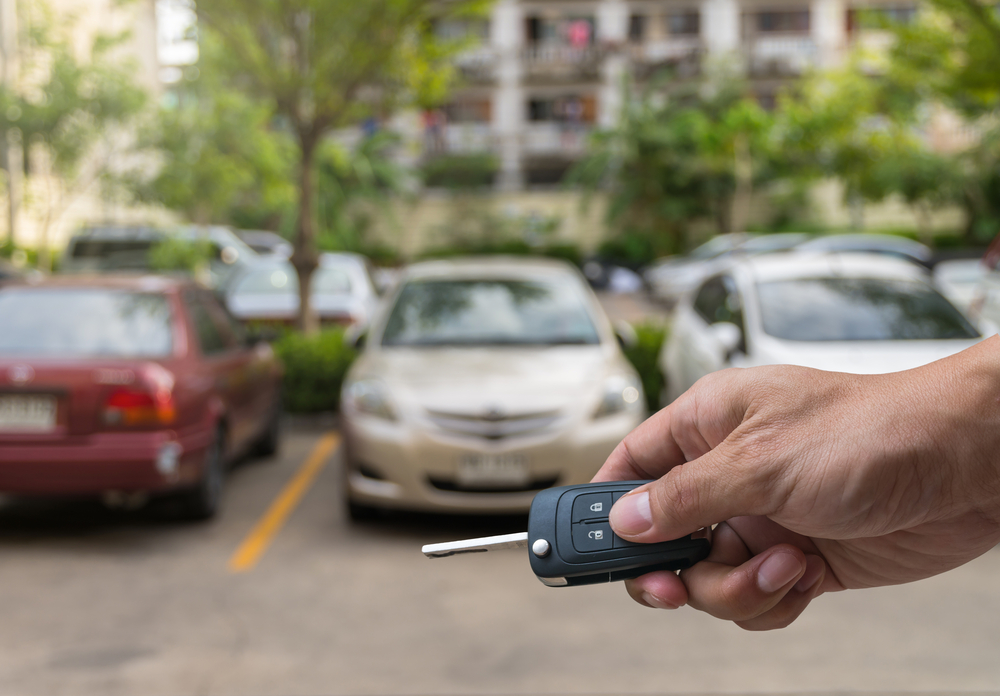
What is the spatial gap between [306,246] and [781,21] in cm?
3428

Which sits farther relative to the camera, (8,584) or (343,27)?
(343,27)

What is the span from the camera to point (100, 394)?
17.1 feet

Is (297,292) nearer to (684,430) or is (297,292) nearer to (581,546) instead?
(684,430)

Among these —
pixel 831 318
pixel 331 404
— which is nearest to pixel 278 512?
pixel 331 404

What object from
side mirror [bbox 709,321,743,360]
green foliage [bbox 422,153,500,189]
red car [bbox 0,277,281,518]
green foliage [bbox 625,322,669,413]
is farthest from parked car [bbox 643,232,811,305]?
red car [bbox 0,277,281,518]

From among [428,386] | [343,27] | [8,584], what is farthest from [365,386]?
[343,27]

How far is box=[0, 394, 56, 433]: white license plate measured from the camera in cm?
517

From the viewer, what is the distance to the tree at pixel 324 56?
9.58 m

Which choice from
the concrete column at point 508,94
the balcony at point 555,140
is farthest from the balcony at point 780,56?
the concrete column at point 508,94

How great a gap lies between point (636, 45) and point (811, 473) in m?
40.5

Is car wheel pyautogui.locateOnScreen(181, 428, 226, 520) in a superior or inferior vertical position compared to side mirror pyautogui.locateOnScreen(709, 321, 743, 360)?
inferior

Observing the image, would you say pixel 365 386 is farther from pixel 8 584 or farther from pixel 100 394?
pixel 8 584

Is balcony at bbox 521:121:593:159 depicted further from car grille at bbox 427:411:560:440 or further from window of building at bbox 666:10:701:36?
car grille at bbox 427:411:560:440

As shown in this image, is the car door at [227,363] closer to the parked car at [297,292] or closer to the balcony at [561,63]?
the parked car at [297,292]
